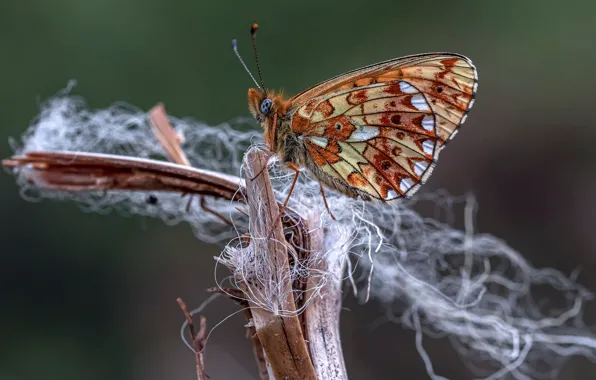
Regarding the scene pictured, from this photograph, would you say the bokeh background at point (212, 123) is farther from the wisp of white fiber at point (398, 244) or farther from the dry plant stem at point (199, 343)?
the dry plant stem at point (199, 343)

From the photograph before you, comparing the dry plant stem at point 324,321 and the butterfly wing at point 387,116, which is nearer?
the dry plant stem at point 324,321

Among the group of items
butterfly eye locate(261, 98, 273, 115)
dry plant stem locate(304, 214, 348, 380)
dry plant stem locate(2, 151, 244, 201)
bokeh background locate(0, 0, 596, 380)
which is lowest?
dry plant stem locate(304, 214, 348, 380)

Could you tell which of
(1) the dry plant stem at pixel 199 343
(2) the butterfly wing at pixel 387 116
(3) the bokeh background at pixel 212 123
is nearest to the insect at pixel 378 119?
(2) the butterfly wing at pixel 387 116

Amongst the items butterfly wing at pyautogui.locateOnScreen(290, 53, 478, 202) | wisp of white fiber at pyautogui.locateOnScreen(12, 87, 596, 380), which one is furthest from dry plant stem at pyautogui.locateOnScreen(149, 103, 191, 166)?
butterfly wing at pyautogui.locateOnScreen(290, 53, 478, 202)

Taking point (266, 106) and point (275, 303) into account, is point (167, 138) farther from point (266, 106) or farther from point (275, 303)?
point (275, 303)

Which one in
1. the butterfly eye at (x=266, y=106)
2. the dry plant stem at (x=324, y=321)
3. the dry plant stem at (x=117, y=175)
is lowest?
the dry plant stem at (x=324, y=321)

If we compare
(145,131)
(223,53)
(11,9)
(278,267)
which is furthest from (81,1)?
(278,267)

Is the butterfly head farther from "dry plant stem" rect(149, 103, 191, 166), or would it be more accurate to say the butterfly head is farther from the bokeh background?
the bokeh background

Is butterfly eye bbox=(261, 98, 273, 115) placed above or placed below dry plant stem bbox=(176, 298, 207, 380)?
above

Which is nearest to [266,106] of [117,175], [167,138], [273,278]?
[167,138]
